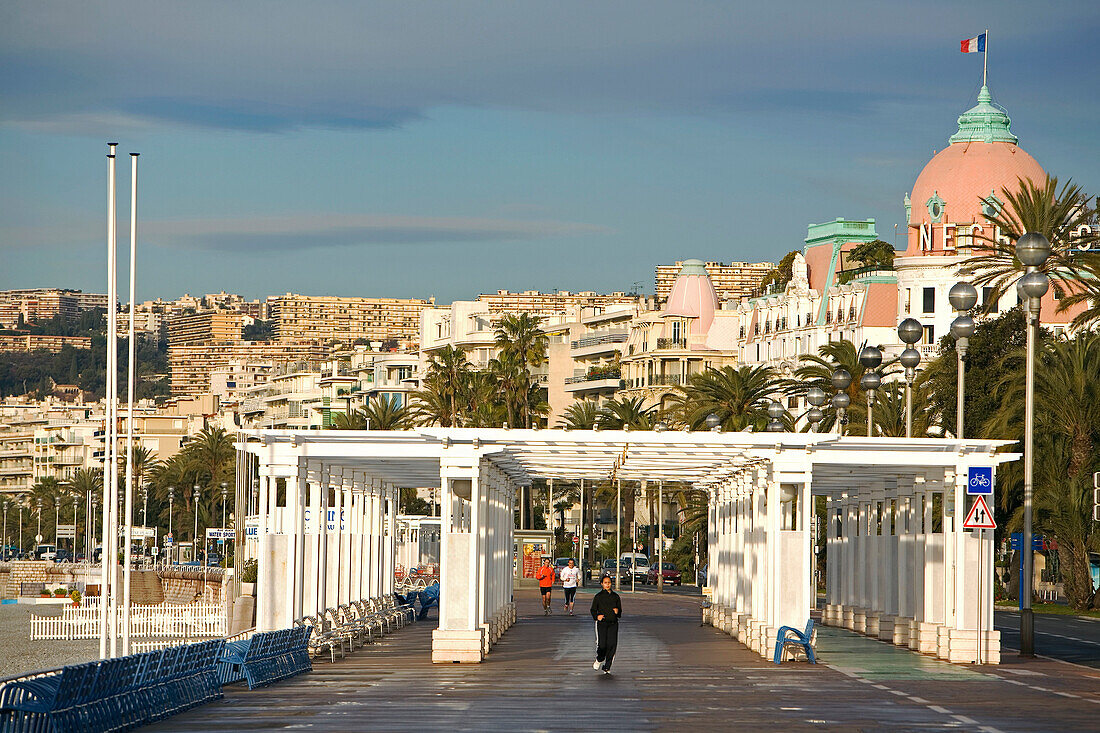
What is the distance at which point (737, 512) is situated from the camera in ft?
115

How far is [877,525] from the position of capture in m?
34.5

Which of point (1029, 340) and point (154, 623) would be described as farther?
point (154, 623)

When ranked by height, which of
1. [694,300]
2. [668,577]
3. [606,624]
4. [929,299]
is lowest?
[668,577]

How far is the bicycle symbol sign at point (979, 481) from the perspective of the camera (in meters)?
25.9

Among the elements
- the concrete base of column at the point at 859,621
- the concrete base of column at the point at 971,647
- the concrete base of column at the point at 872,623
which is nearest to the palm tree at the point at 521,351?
the concrete base of column at the point at 859,621

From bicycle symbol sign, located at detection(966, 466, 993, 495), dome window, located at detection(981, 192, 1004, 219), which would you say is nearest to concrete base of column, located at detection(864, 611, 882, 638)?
bicycle symbol sign, located at detection(966, 466, 993, 495)

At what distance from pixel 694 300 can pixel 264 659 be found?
10643 centimetres

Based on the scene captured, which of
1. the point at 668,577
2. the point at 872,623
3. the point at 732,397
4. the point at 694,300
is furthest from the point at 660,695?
the point at 694,300

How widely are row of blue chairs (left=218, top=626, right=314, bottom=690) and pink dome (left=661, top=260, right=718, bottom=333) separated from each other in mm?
103149

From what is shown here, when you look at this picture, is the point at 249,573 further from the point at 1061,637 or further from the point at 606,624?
the point at 606,624

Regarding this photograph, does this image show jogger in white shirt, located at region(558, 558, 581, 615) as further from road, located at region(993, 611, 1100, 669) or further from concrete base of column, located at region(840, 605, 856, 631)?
road, located at region(993, 611, 1100, 669)

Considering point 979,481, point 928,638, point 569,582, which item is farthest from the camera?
point 569,582

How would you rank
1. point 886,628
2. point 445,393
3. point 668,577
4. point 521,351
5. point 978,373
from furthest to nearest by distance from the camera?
point 521,351, point 445,393, point 668,577, point 978,373, point 886,628

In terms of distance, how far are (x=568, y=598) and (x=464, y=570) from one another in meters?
21.0
